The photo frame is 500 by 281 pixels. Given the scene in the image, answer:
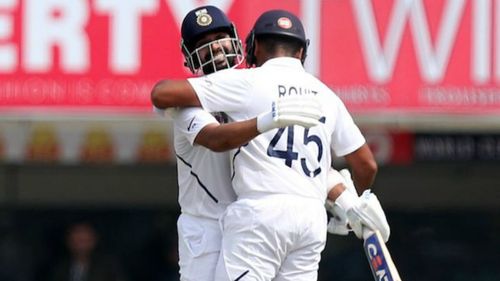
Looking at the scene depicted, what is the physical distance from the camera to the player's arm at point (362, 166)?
18.2 ft

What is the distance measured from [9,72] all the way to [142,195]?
301 centimetres

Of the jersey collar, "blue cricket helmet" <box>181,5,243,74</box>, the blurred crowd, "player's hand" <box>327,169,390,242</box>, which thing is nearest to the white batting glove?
the jersey collar

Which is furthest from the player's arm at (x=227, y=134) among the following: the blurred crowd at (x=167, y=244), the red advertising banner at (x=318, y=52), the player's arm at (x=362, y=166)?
the blurred crowd at (x=167, y=244)

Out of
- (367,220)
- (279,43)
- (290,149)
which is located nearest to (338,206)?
(367,220)

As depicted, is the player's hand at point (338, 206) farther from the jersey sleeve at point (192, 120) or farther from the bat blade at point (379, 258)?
the jersey sleeve at point (192, 120)

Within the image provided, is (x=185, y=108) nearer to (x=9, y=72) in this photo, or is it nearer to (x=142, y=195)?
(x=9, y=72)

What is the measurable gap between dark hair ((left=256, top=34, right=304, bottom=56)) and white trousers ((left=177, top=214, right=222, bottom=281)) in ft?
2.26

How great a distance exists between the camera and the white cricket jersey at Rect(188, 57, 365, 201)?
5.13m

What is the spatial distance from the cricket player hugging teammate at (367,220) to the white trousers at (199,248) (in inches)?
20.0

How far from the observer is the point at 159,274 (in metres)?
11.8

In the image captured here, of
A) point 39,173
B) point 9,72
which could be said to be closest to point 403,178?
point 39,173

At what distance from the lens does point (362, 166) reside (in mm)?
5602

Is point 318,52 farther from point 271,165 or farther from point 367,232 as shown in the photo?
point 271,165

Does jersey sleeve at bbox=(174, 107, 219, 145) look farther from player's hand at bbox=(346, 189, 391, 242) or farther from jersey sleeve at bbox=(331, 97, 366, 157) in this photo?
player's hand at bbox=(346, 189, 391, 242)
